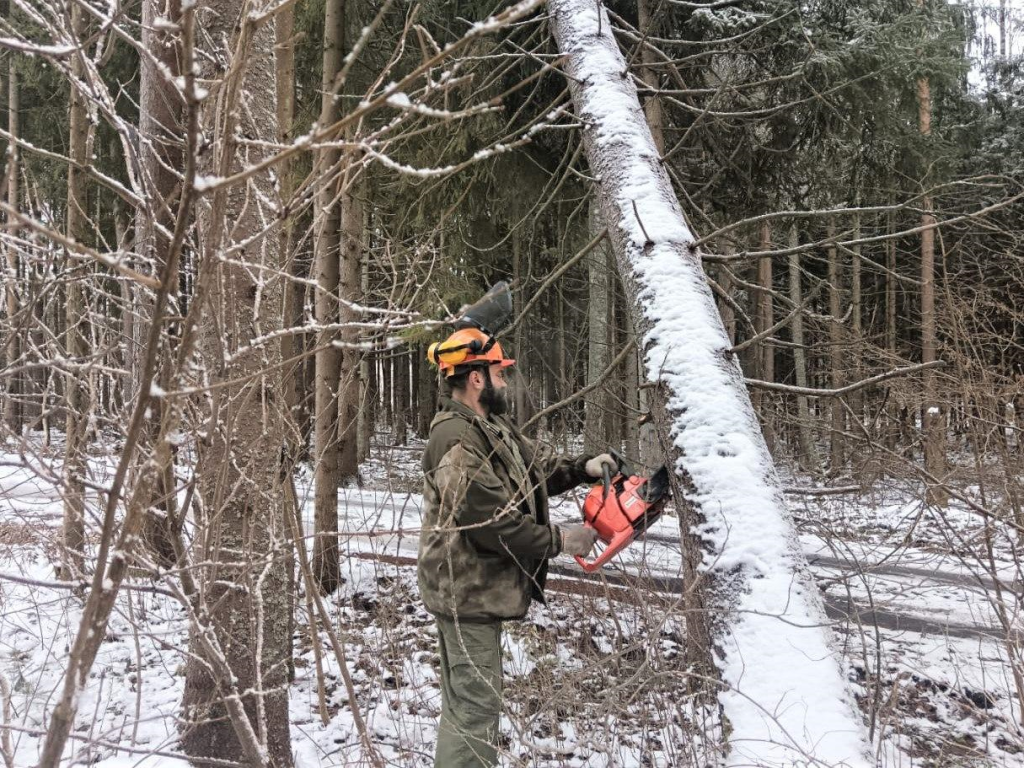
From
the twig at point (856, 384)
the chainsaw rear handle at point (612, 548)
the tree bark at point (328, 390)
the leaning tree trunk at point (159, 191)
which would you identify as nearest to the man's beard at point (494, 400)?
the chainsaw rear handle at point (612, 548)

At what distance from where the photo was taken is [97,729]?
385cm

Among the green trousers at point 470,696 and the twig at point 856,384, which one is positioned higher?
the twig at point 856,384

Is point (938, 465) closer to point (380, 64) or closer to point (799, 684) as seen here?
point (799, 684)

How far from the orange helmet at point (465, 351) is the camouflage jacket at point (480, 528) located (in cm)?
17

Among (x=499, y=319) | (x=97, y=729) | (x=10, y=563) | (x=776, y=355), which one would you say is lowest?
(x=97, y=729)

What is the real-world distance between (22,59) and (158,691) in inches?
389

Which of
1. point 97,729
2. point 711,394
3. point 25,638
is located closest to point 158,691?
point 97,729

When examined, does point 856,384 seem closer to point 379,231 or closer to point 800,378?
point 379,231

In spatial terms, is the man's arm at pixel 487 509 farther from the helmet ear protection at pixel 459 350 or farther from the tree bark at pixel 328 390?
the tree bark at pixel 328 390

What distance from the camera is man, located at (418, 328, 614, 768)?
2723mm

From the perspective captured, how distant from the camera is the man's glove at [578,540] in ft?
9.23

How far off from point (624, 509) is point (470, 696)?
0.98m

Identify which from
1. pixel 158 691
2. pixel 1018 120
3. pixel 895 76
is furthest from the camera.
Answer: pixel 1018 120

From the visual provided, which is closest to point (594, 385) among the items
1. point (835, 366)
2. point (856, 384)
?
point (856, 384)
